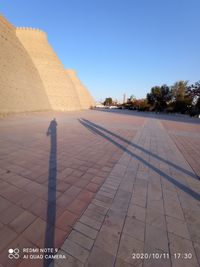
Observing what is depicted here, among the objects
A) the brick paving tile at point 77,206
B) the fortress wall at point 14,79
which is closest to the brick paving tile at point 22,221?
the brick paving tile at point 77,206

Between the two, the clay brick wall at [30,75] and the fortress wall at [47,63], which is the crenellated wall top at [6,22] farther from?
the fortress wall at [47,63]

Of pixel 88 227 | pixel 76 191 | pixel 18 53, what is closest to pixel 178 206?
pixel 88 227

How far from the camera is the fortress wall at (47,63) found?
27078mm

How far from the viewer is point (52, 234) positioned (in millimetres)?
1782

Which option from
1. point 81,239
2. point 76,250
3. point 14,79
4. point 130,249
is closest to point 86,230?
point 81,239

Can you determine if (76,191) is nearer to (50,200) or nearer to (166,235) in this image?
(50,200)

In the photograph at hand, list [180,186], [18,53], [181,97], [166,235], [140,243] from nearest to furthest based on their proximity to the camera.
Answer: [140,243], [166,235], [180,186], [18,53], [181,97]

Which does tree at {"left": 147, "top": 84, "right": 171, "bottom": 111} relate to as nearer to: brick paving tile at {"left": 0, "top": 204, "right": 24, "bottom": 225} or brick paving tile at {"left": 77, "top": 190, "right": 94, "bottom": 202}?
brick paving tile at {"left": 77, "top": 190, "right": 94, "bottom": 202}

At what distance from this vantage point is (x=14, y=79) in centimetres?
1720

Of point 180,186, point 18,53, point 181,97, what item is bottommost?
point 180,186

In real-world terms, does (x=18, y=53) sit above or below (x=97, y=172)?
above

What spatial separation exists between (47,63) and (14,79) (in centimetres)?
1235

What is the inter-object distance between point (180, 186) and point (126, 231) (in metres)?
1.82

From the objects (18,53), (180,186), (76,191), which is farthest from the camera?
(18,53)
